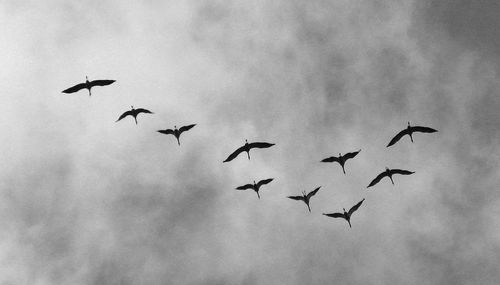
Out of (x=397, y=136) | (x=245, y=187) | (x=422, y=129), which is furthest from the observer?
(x=245, y=187)

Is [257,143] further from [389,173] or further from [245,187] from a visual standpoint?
[389,173]

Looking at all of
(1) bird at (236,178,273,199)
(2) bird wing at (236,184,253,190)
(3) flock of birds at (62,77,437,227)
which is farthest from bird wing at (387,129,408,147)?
(2) bird wing at (236,184,253,190)

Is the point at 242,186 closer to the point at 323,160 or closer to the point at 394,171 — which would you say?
the point at 323,160

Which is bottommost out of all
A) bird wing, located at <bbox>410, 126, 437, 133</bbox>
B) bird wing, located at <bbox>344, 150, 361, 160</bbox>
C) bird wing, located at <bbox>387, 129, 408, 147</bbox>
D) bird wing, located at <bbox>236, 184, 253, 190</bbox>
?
bird wing, located at <bbox>236, 184, 253, 190</bbox>

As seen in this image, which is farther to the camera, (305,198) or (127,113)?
(305,198)

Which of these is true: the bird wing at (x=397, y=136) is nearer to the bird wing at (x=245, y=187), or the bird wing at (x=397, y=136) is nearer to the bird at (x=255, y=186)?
the bird at (x=255, y=186)

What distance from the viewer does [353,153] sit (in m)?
81.2

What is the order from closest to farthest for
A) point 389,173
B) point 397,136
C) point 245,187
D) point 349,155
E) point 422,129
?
point 422,129, point 397,136, point 349,155, point 389,173, point 245,187

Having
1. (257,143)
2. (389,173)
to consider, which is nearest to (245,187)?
(257,143)

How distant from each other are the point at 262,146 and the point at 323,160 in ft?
31.3

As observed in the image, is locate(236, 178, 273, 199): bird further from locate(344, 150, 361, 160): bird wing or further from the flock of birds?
locate(344, 150, 361, 160): bird wing

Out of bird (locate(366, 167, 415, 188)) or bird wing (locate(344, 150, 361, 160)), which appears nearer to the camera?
bird wing (locate(344, 150, 361, 160))

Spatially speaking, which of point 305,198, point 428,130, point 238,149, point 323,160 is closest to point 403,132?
point 428,130

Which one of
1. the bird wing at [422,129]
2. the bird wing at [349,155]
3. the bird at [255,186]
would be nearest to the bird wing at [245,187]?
the bird at [255,186]
